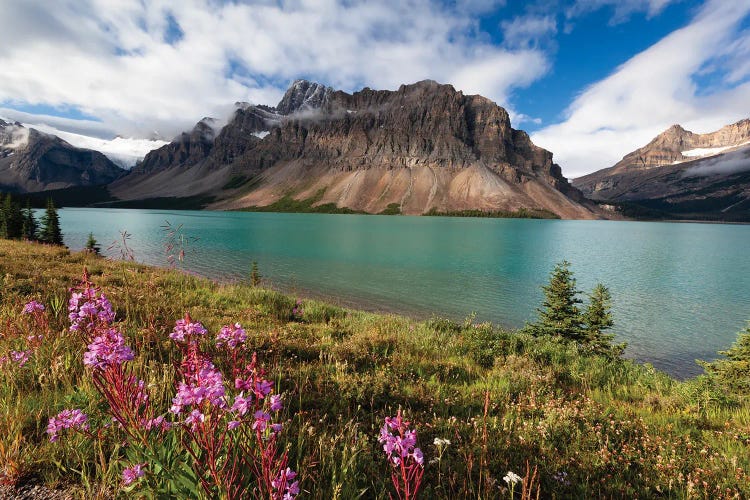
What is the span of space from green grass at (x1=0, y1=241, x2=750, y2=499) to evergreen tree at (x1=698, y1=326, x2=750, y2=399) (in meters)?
2.26

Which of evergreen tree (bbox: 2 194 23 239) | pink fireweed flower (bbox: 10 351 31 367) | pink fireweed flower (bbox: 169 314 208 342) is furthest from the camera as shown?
evergreen tree (bbox: 2 194 23 239)

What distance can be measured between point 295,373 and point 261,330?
145 inches

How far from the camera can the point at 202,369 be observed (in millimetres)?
2502

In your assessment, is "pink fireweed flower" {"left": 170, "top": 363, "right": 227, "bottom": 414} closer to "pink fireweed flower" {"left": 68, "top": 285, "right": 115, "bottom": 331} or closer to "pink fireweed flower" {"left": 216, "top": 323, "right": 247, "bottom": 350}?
"pink fireweed flower" {"left": 216, "top": 323, "right": 247, "bottom": 350}

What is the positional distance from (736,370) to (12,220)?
6887 centimetres

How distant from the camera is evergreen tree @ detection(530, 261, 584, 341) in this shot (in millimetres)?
16812

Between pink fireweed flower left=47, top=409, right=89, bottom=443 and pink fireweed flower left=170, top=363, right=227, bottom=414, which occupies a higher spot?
pink fireweed flower left=170, top=363, right=227, bottom=414

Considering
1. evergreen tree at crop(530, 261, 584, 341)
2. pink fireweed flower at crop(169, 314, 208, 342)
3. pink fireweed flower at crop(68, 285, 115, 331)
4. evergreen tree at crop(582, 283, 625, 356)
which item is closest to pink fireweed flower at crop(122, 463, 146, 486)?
pink fireweed flower at crop(169, 314, 208, 342)

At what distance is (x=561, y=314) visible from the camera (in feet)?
56.6

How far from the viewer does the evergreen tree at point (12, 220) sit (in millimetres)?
42812

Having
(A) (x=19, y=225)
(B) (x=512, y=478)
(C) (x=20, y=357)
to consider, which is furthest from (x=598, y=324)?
(A) (x=19, y=225)

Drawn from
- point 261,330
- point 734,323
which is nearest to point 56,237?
point 261,330

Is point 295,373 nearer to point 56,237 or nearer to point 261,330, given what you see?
point 261,330

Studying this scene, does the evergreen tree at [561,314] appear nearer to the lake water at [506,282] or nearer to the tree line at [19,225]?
the lake water at [506,282]
